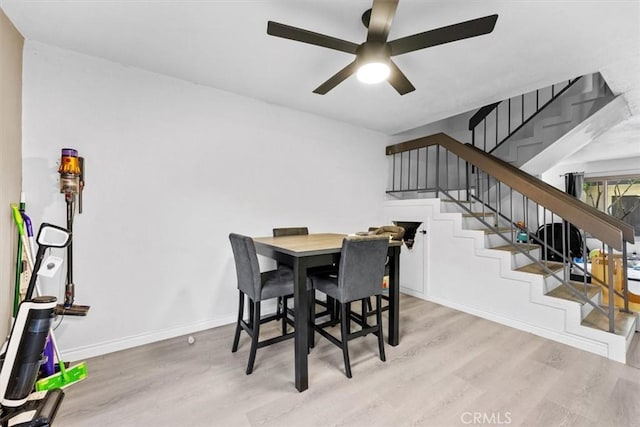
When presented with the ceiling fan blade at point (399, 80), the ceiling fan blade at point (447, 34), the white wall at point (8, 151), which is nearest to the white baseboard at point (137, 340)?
the white wall at point (8, 151)

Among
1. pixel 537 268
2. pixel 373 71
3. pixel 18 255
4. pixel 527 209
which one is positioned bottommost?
pixel 537 268

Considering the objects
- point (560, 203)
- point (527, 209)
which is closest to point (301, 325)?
point (560, 203)

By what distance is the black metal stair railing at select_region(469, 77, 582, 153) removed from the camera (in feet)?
13.3

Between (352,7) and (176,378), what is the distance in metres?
2.66

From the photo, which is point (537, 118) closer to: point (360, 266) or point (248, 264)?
point (360, 266)

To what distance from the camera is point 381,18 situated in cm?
142

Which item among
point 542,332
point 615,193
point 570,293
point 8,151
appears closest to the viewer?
point 8,151

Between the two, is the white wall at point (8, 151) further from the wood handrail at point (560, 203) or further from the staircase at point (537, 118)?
the staircase at point (537, 118)

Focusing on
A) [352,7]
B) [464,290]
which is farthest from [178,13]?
[464,290]

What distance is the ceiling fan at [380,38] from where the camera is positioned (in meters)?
1.38

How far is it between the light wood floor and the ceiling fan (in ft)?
6.72

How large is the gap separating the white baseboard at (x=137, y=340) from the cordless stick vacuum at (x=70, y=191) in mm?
390

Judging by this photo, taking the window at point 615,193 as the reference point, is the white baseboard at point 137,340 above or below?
below

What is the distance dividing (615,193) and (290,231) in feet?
22.1
